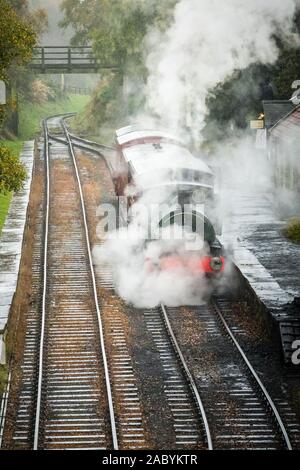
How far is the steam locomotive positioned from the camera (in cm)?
1644

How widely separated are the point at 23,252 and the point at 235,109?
13889mm

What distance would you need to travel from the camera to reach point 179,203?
55.9 ft

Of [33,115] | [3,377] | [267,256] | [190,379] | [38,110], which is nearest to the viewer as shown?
[190,379]

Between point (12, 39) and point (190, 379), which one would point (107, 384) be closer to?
point (190, 379)

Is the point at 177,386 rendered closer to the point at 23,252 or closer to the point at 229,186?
the point at 23,252

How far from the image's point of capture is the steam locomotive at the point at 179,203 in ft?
53.9

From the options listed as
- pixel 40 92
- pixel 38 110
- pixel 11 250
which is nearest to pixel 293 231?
pixel 11 250

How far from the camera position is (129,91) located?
4094cm

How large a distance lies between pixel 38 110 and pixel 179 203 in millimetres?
39697

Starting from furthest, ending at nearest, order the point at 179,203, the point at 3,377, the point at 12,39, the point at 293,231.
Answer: the point at 293,231
the point at 179,203
the point at 12,39
the point at 3,377

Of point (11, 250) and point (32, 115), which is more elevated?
point (32, 115)

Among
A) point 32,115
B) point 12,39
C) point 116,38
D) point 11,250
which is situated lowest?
point 11,250

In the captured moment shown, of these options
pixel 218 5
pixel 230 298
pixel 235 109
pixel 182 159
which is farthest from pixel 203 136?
pixel 230 298

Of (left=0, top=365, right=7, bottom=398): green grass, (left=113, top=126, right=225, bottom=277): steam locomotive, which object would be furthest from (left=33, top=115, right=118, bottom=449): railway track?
(left=113, top=126, right=225, bottom=277): steam locomotive
